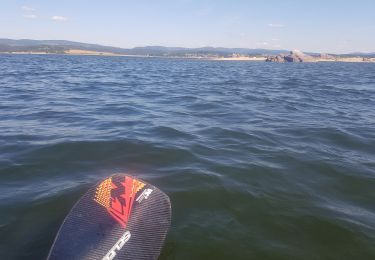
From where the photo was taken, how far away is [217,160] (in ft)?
24.1

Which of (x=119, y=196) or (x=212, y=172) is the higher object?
(x=119, y=196)

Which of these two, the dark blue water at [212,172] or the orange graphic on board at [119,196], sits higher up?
the orange graphic on board at [119,196]

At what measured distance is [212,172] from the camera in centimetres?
662

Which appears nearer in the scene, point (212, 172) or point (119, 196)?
point (119, 196)

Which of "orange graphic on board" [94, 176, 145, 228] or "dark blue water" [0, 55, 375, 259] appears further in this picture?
"dark blue water" [0, 55, 375, 259]

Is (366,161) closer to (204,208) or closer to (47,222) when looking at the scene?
(204,208)

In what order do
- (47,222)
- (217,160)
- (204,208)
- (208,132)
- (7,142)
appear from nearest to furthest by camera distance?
(47,222)
(204,208)
(217,160)
(7,142)
(208,132)

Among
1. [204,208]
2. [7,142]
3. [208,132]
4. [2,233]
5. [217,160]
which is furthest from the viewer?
[208,132]

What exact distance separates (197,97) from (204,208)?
1204 centimetres

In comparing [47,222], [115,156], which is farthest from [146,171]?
[47,222]

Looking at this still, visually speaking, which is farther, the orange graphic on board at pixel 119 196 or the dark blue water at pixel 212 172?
the dark blue water at pixel 212 172

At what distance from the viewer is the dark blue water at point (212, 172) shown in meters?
4.35

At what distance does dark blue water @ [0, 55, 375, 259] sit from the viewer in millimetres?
4352

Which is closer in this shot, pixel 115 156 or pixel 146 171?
pixel 146 171
